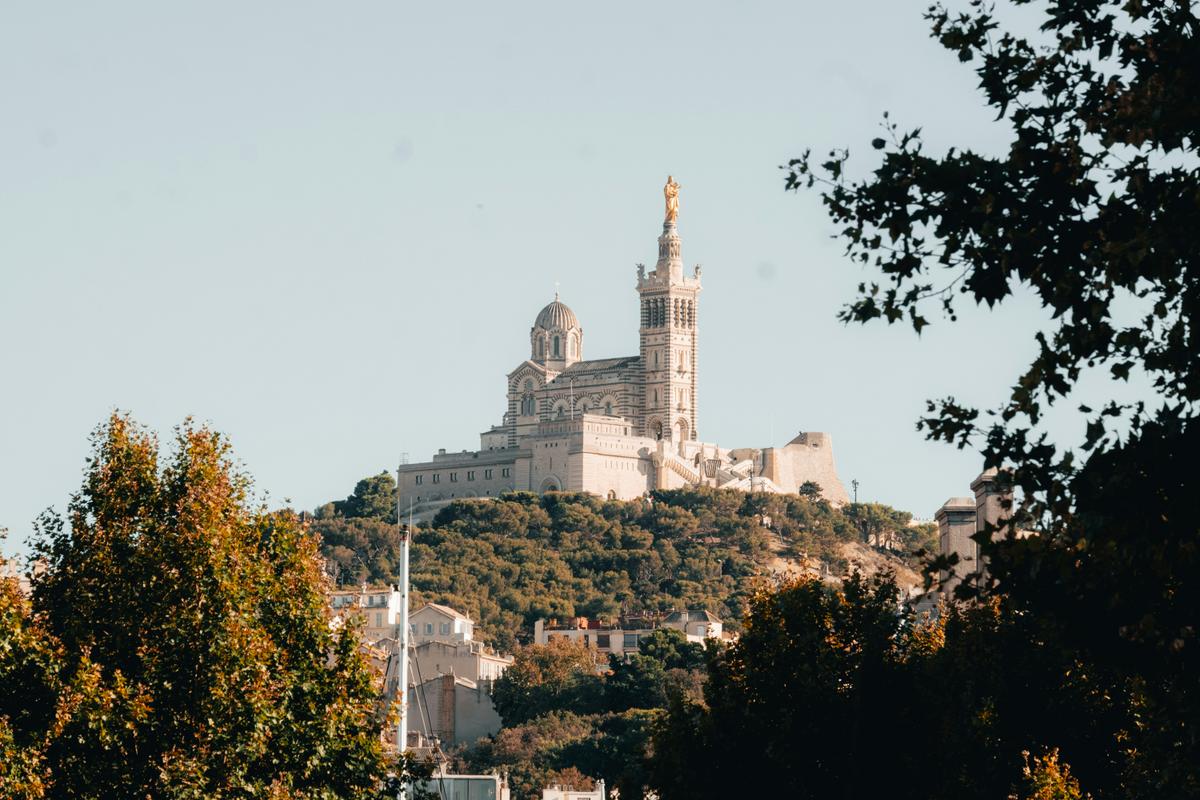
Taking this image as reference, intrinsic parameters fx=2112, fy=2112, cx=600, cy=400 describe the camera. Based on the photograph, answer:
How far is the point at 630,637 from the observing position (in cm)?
15838

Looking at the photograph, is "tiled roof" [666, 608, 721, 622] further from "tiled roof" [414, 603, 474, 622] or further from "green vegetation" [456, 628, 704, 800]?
"tiled roof" [414, 603, 474, 622]

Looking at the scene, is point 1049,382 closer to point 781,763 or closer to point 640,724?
point 781,763

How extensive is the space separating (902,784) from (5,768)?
52.9 ft

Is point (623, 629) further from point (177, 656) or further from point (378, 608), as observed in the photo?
point (177, 656)

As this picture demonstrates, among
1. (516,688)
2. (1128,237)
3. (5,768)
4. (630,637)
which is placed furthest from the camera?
(630,637)

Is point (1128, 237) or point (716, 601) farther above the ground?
point (716, 601)

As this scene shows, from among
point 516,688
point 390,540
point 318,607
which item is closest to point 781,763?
point 318,607

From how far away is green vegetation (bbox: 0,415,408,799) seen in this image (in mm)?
31641

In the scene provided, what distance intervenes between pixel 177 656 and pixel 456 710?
109 m

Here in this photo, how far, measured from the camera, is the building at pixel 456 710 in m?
138

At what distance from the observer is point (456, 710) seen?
14012 cm

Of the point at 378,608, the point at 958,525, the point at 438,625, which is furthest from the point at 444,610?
the point at 958,525

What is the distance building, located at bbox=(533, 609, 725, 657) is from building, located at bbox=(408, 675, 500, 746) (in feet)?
39.1

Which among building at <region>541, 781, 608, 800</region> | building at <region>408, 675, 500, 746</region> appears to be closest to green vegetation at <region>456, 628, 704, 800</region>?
building at <region>408, 675, 500, 746</region>
